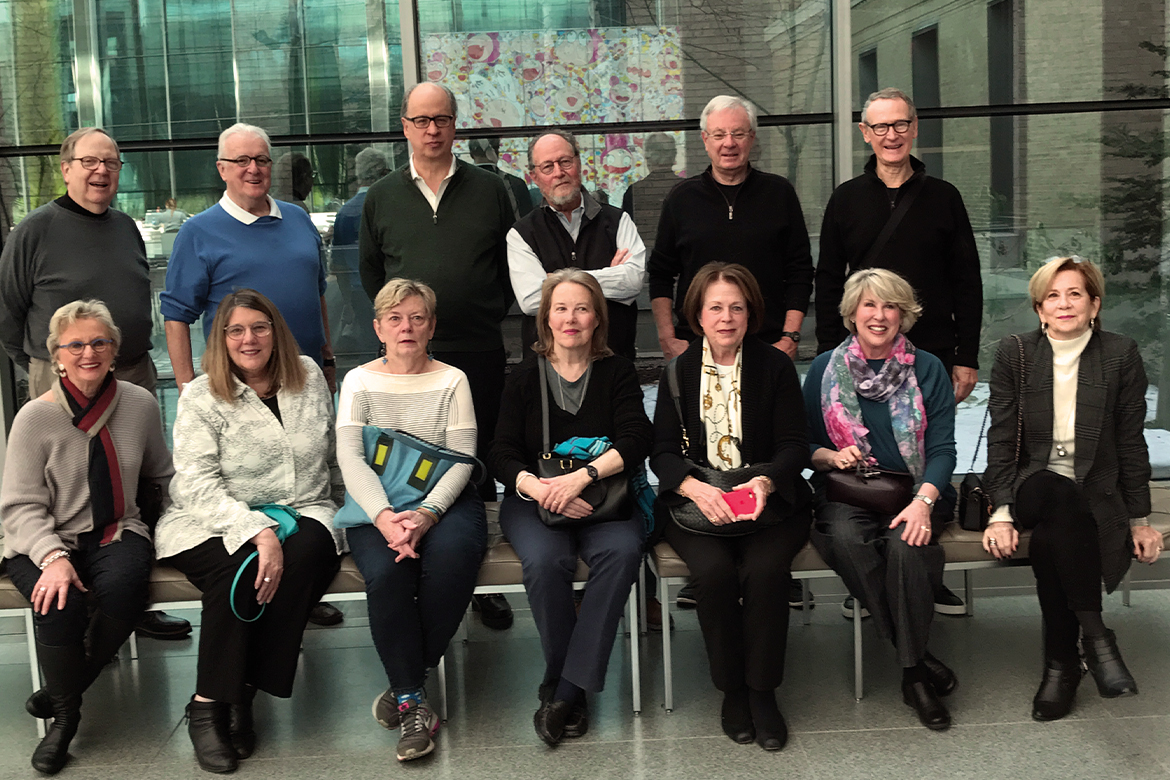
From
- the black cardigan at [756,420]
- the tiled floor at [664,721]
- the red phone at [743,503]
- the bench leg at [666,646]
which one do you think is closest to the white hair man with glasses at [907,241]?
the black cardigan at [756,420]

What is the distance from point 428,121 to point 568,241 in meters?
0.69

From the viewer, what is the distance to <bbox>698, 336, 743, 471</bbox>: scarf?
12.2ft

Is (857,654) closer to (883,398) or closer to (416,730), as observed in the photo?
(883,398)

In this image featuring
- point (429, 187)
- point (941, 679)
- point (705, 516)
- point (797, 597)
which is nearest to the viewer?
point (705, 516)

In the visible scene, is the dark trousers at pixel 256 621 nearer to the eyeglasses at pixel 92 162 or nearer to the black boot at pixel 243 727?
the black boot at pixel 243 727

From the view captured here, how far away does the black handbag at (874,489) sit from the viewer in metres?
3.62

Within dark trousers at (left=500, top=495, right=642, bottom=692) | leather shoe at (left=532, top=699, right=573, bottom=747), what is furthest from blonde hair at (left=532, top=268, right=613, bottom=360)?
leather shoe at (left=532, top=699, right=573, bottom=747)

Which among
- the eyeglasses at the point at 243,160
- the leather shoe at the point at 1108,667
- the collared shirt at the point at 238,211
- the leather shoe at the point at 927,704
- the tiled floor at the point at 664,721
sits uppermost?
the eyeglasses at the point at 243,160

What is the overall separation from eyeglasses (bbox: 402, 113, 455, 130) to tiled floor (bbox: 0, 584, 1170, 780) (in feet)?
6.40

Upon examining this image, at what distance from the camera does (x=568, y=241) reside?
4168mm

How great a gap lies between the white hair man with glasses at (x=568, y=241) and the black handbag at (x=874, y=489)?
1.01 meters

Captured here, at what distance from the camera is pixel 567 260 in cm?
416

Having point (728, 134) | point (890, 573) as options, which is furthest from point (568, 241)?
point (890, 573)

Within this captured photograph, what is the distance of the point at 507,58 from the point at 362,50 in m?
0.69
